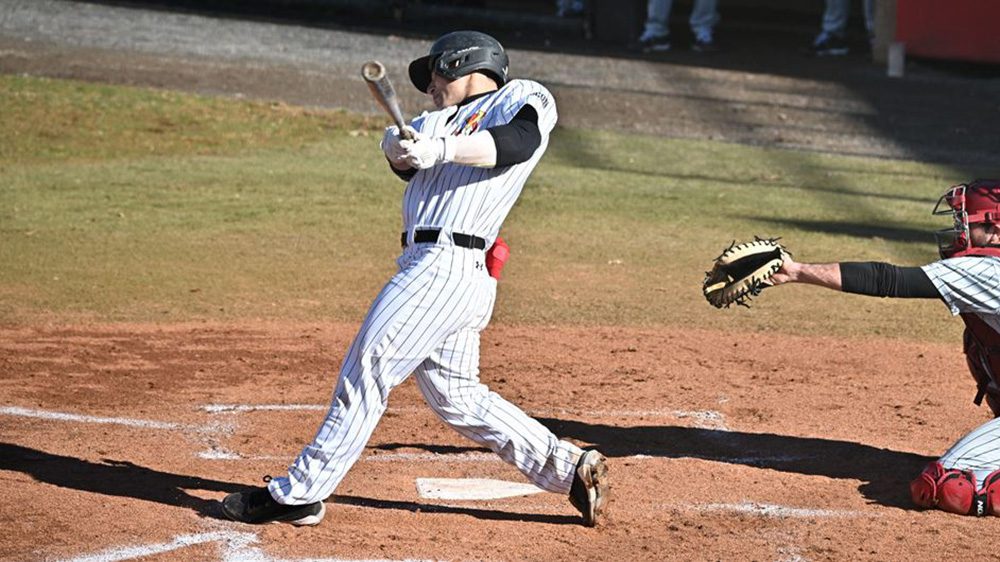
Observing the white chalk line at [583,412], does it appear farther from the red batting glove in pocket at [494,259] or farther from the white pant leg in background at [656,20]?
the white pant leg in background at [656,20]

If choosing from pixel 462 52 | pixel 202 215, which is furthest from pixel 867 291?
pixel 202 215

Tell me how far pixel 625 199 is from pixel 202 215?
3.39m

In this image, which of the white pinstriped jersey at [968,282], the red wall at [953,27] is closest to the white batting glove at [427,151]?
the white pinstriped jersey at [968,282]

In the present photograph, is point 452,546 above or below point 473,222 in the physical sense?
below

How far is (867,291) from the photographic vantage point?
15.9 feet

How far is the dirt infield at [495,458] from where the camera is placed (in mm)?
4664

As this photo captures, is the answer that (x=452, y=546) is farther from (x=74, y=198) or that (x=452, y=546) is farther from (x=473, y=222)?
(x=74, y=198)

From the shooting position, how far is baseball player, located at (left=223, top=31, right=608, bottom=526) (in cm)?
451

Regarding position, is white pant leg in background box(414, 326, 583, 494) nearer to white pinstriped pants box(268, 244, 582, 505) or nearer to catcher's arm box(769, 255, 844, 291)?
white pinstriped pants box(268, 244, 582, 505)

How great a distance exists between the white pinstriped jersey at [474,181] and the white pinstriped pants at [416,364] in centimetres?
9

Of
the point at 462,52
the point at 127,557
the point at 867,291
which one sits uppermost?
the point at 462,52

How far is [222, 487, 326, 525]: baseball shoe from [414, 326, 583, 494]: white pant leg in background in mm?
532

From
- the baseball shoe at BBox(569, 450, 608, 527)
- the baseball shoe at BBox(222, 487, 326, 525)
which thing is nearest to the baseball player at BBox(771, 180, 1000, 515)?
the baseball shoe at BBox(569, 450, 608, 527)

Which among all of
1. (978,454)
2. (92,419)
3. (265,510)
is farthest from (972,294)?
(92,419)
